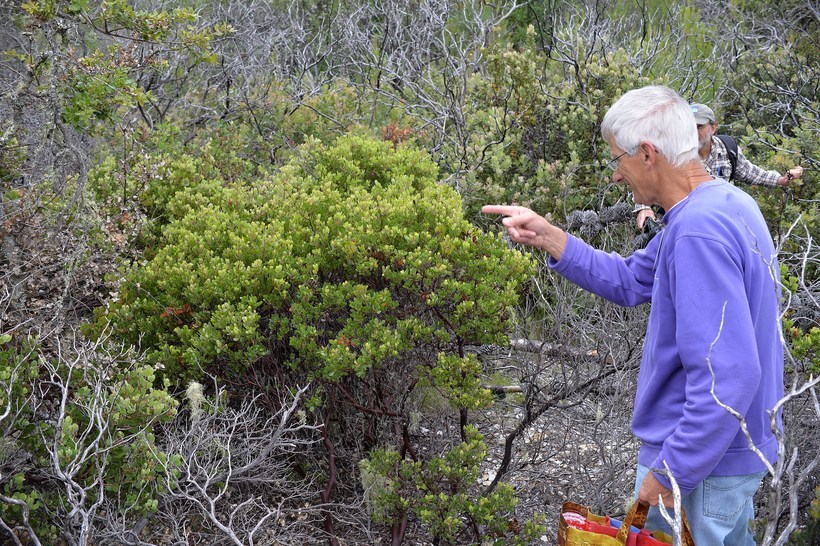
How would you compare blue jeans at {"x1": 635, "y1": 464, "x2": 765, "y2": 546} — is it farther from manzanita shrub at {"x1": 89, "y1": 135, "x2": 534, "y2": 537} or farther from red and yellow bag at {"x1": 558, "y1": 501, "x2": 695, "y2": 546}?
manzanita shrub at {"x1": 89, "y1": 135, "x2": 534, "y2": 537}

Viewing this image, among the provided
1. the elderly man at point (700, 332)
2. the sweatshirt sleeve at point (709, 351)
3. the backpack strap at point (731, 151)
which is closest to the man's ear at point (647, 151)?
the elderly man at point (700, 332)

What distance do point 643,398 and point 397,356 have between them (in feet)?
4.18

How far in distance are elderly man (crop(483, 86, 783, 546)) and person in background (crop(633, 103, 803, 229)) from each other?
6.80ft

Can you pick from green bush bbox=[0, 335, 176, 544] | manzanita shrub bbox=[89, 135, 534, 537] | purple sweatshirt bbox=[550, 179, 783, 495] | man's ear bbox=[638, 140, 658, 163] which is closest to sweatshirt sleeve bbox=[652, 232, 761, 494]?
purple sweatshirt bbox=[550, 179, 783, 495]

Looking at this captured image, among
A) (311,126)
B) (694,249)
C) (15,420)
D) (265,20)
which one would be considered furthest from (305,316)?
(265,20)

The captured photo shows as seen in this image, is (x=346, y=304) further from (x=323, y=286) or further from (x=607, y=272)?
(x=607, y=272)

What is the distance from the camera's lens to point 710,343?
1.81 meters

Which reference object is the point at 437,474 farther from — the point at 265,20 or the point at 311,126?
the point at 265,20

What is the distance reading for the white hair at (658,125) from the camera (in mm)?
1985

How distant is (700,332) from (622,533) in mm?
521

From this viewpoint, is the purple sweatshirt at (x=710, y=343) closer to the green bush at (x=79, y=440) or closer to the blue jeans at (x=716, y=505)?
the blue jeans at (x=716, y=505)

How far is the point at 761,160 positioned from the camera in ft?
19.0

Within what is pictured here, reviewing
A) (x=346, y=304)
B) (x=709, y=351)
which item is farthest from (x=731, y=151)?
(x=709, y=351)

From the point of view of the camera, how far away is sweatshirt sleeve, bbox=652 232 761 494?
1.78 meters
